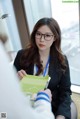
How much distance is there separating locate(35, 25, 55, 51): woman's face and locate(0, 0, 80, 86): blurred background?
775mm

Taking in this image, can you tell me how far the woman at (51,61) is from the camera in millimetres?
1373

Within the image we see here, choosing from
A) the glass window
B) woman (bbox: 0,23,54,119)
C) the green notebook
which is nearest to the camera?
woman (bbox: 0,23,54,119)

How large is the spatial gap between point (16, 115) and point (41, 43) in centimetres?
88

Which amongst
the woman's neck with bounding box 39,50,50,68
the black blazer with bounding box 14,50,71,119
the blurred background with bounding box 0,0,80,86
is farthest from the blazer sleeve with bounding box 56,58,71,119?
the blurred background with bounding box 0,0,80,86

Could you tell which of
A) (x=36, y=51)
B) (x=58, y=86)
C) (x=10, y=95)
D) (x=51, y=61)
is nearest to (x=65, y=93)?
(x=58, y=86)

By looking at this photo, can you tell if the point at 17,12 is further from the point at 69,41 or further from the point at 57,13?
the point at 69,41

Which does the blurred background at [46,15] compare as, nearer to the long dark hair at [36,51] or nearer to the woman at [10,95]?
the long dark hair at [36,51]

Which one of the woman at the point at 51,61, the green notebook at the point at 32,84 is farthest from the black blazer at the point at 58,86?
the green notebook at the point at 32,84

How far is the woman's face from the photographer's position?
4.48 ft

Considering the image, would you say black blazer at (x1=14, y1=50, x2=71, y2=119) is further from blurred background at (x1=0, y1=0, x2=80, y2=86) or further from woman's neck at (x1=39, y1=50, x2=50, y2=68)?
blurred background at (x1=0, y1=0, x2=80, y2=86)

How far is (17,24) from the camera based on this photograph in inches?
97.5

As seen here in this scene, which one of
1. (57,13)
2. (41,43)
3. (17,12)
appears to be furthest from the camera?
(17,12)

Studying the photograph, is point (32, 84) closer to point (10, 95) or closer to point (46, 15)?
point (10, 95)

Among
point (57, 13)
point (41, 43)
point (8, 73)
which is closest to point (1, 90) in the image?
point (8, 73)
